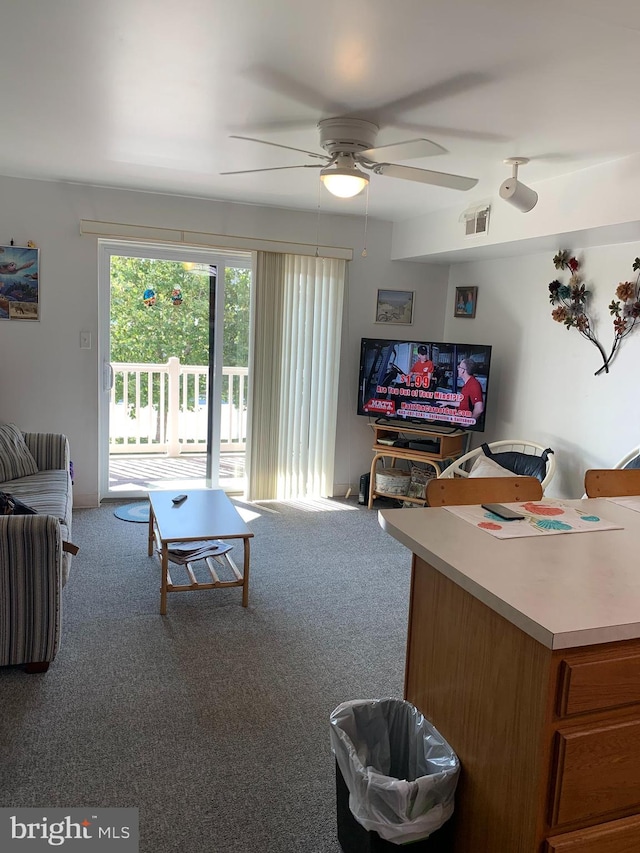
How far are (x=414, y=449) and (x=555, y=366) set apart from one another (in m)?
1.24

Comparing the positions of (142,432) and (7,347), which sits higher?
(7,347)

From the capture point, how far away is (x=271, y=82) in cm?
235

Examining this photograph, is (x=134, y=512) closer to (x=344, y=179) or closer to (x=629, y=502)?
(x=344, y=179)

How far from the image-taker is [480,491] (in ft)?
6.95

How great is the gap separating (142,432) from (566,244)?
346cm

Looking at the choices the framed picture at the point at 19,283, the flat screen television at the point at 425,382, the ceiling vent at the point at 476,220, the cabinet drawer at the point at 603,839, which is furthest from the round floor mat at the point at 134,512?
the cabinet drawer at the point at 603,839

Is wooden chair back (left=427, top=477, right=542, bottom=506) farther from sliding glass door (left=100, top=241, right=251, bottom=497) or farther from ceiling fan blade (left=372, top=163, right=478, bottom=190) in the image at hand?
sliding glass door (left=100, top=241, right=251, bottom=497)

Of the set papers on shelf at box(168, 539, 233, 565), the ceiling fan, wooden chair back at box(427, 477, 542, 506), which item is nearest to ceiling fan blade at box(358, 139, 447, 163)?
the ceiling fan

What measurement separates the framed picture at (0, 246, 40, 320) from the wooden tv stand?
8.94 ft

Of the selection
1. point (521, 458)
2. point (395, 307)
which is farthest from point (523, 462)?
point (395, 307)

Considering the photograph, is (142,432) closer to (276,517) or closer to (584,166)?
(276,517)

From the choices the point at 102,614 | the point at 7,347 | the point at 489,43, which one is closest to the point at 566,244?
the point at 489,43

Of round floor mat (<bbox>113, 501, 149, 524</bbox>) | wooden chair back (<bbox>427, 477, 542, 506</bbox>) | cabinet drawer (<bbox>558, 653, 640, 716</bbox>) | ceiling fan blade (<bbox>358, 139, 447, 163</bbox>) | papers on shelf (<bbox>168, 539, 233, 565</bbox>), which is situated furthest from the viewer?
round floor mat (<bbox>113, 501, 149, 524</bbox>)

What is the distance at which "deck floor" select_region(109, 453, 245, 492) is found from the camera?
516 cm
